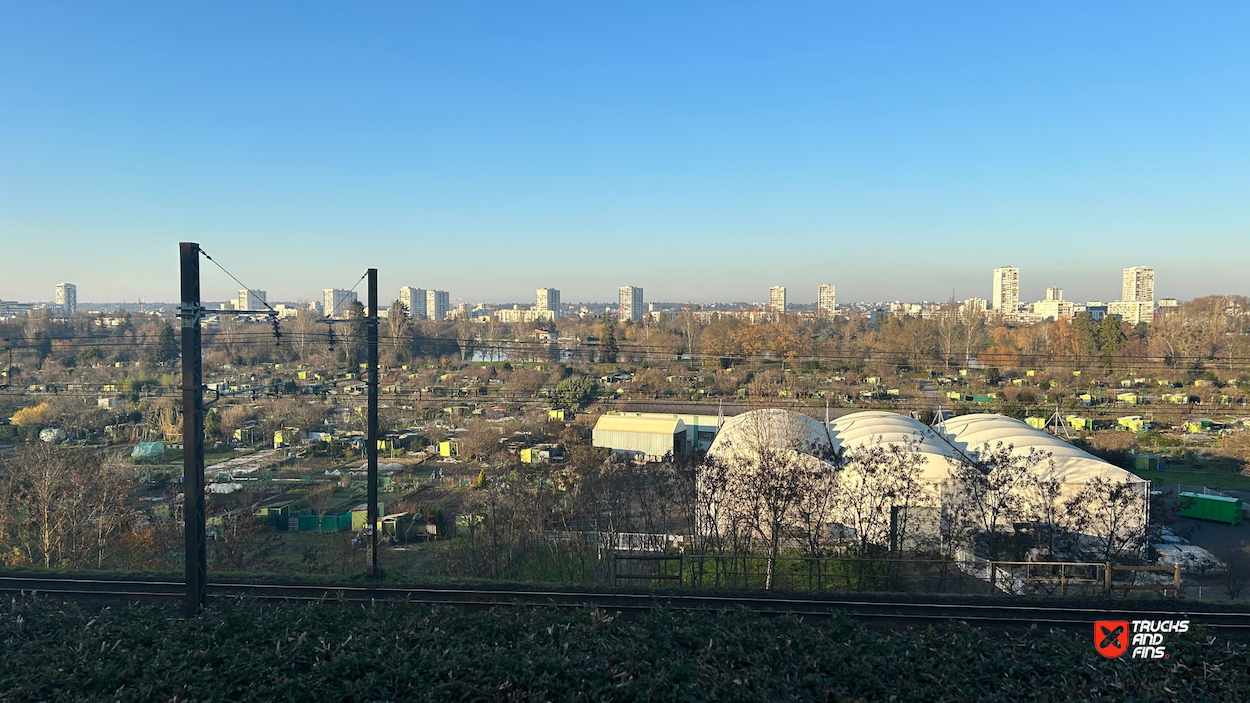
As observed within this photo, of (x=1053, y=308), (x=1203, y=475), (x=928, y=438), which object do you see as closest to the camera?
(x=928, y=438)

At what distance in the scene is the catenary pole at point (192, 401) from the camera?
17.3 feet

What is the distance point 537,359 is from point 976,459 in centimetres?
3221

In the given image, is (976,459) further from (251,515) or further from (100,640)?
(251,515)

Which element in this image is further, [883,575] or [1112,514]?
[1112,514]

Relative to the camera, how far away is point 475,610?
A: 250 inches

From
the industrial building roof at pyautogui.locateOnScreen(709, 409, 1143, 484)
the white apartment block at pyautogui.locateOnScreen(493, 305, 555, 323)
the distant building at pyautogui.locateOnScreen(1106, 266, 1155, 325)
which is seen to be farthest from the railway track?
the distant building at pyautogui.locateOnScreen(1106, 266, 1155, 325)

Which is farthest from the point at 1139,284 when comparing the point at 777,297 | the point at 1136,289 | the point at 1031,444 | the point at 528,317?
the point at 1031,444

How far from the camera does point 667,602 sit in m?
6.53

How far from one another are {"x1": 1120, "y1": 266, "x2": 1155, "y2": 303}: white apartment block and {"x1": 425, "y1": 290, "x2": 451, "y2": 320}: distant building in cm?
10165

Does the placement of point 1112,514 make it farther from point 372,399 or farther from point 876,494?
point 372,399

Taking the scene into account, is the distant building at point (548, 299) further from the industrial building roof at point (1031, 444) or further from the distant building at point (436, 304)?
the industrial building roof at point (1031, 444)

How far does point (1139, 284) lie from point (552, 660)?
112 meters

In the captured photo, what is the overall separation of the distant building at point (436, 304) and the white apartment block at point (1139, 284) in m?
102

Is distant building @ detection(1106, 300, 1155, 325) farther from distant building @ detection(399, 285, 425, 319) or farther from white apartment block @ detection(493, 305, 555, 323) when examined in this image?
distant building @ detection(399, 285, 425, 319)
